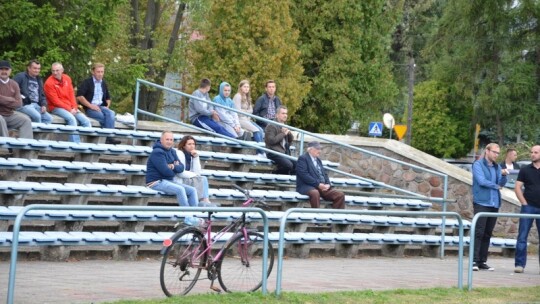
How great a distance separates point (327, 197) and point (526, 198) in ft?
10.6

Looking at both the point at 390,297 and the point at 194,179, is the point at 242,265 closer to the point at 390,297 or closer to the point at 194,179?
the point at 390,297

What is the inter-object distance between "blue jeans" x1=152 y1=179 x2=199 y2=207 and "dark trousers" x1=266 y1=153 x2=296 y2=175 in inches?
172

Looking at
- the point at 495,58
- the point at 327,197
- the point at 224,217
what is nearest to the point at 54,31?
the point at 327,197

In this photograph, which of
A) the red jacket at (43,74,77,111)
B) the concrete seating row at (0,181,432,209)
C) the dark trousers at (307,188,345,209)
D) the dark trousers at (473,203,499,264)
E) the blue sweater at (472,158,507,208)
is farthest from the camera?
the red jacket at (43,74,77,111)

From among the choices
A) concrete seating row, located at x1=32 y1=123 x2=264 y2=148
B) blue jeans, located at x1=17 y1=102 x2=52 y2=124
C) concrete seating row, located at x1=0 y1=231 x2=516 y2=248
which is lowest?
concrete seating row, located at x1=0 y1=231 x2=516 y2=248

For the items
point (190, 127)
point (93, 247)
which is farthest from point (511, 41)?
point (93, 247)

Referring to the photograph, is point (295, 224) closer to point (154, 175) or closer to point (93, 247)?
point (154, 175)

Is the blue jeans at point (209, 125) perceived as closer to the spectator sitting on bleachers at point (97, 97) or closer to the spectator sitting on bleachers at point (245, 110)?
the spectator sitting on bleachers at point (245, 110)

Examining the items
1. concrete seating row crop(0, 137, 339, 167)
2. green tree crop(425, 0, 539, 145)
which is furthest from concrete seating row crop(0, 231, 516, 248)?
green tree crop(425, 0, 539, 145)

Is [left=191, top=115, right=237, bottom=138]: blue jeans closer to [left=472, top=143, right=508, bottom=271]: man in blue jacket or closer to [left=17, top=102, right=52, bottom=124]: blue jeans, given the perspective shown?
[left=17, top=102, right=52, bottom=124]: blue jeans

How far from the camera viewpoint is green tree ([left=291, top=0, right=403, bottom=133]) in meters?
43.5

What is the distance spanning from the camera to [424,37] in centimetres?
6888

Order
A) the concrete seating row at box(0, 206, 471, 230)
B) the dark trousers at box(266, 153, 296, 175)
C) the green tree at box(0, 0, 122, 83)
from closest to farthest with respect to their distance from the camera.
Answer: the concrete seating row at box(0, 206, 471, 230) < the dark trousers at box(266, 153, 296, 175) < the green tree at box(0, 0, 122, 83)

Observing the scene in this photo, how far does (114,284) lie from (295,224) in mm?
6580
